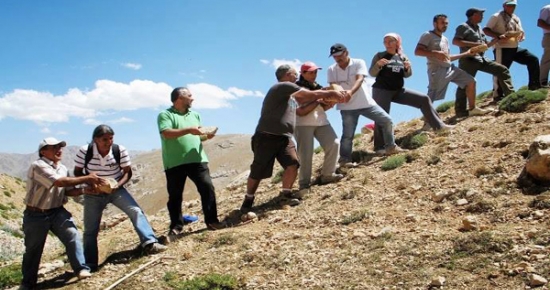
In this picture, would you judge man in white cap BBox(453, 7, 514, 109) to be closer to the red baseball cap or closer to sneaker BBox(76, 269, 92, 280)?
the red baseball cap

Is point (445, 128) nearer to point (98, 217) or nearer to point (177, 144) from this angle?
point (177, 144)

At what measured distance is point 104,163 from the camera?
287 inches

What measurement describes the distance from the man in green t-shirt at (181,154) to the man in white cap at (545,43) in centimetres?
922

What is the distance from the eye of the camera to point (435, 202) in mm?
7688

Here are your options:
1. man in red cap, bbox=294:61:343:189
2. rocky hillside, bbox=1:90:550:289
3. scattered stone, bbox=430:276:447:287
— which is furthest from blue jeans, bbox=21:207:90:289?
scattered stone, bbox=430:276:447:287

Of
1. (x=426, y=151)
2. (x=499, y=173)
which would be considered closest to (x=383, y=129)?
(x=426, y=151)

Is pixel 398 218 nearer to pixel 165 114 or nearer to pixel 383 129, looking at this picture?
pixel 383 129

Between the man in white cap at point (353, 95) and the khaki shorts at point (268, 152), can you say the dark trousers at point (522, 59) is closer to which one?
the man in white cap at point (353, 95)

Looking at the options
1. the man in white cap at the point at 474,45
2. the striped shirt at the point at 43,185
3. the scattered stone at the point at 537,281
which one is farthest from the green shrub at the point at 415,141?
the striped shirt at the point at 43,185

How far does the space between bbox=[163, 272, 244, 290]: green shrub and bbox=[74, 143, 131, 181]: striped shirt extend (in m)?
2.12

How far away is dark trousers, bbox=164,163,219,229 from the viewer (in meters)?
7.92

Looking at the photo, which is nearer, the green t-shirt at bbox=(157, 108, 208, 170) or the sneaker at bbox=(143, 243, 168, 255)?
the sneaker at bbox=(143, 243, 168, 255)

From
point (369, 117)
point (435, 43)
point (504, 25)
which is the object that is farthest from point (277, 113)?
point (504, 25)

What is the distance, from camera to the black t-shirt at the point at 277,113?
26.7 ft
